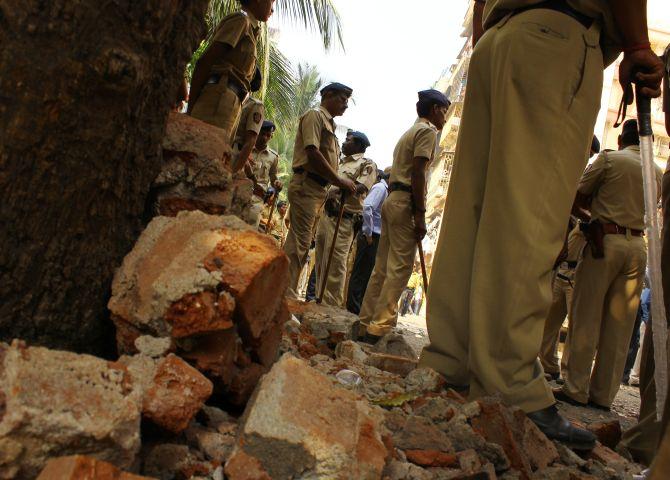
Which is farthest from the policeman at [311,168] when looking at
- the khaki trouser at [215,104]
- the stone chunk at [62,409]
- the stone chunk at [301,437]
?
the stone chunk at [62,409]

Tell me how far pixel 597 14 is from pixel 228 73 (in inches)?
101

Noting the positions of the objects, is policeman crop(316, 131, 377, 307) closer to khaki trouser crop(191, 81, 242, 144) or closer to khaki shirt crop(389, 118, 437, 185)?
khaki shirt crop(389, 118, 437, 185)

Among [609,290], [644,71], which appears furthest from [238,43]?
[609,290]

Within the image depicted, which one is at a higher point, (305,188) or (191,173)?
(305,188)

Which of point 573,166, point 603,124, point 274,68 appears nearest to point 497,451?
point 573,166

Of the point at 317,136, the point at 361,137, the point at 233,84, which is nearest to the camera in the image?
the point at 233,84

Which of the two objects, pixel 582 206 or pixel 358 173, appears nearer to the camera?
pixel 582 206

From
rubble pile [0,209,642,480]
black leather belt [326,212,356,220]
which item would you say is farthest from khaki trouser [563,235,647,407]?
black leather belt [326,212,356,220]

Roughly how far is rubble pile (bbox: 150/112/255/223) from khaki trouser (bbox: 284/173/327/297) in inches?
146

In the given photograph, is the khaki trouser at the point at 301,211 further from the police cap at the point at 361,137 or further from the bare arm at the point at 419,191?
the police cap at the point at 361,137

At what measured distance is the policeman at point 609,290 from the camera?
14.4 ft

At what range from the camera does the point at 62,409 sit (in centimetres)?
106

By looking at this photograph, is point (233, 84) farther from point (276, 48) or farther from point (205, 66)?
point (276, 48)

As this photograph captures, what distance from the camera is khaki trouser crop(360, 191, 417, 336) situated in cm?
495
